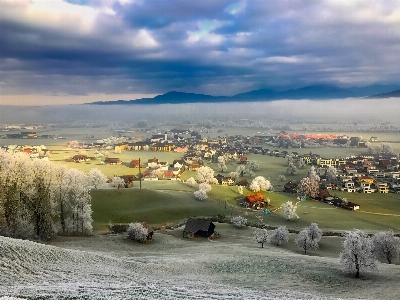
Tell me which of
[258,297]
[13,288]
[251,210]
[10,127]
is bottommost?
[251,210]

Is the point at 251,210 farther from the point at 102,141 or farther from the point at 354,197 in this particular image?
the point at 102,141

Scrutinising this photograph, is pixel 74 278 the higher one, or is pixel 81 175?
pixel 81 175

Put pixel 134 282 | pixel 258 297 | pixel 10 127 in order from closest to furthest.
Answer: pixel 258 297
pixel 134 282
pixel 10 127

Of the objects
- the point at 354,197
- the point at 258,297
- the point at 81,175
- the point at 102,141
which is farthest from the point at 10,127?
the point at 258,297

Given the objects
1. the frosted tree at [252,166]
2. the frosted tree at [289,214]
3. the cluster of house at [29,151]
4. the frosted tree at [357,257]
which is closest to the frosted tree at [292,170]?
the frosted tree at [252,166]

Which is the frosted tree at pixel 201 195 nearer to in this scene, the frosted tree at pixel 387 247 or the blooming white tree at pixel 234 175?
the blooming white tree at pixel 234 175
